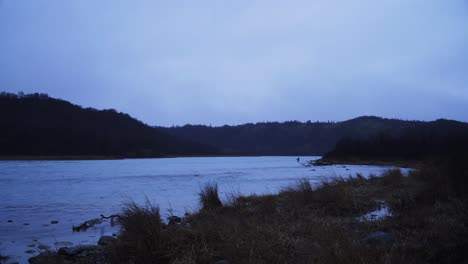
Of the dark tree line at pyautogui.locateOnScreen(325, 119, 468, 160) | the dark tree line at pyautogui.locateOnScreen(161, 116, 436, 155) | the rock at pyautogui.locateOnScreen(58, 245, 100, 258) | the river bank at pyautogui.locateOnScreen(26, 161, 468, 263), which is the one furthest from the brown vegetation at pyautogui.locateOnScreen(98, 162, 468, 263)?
the dark tree line at pyautogui.locateOnScreen(161, 116, 436, 155)

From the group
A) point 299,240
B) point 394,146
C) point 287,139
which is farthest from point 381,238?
point 287,139

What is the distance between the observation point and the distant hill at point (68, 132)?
105m

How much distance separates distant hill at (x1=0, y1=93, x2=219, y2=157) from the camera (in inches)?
4127

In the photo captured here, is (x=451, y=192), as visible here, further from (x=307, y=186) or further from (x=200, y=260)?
(x=200, y=260)

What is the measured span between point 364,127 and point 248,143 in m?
58.7

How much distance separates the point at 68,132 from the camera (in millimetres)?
115375

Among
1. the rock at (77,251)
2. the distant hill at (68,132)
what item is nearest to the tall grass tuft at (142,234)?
the rock at (77,251)

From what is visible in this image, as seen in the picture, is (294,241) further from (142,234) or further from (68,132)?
(68,132)

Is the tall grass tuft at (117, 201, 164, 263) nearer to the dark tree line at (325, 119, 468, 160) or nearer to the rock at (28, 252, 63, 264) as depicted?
the rock at (28, 252, 63, 264)

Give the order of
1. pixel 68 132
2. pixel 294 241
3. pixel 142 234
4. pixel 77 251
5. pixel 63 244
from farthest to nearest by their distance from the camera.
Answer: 1. pixel 68 132
2. pixel 63 244
3. pixel 77 251
4. pixel 294 241
5. pixel 142 234

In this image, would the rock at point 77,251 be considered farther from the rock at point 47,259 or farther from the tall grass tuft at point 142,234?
the tall grass tuft at point 142,234

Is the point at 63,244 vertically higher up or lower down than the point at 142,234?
lower down

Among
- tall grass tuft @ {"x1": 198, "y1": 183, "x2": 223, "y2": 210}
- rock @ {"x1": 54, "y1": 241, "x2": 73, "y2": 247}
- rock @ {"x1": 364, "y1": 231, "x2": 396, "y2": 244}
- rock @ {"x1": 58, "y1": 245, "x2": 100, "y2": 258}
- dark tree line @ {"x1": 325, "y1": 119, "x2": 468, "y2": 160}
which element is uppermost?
dark tree line @ {"x1": 325, "y1": 119, "x2": 468, "y2": 160}

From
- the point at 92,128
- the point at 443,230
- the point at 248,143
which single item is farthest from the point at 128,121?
the point at 443,230
